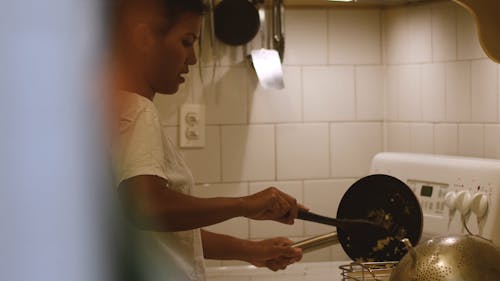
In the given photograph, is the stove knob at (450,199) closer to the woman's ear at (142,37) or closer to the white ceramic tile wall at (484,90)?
the white ceramic tile wall at (484,90)

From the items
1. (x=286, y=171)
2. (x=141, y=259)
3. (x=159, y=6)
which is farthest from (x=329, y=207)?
(x=141, y=259)

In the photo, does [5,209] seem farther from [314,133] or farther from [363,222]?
[314,133]

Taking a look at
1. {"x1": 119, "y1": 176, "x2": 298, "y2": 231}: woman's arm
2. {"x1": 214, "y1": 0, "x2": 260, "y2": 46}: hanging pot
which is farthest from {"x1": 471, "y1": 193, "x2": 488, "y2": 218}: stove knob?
{"x1": 214, "y1": 0, "x2": 260, "y2": 46}: hanging pot

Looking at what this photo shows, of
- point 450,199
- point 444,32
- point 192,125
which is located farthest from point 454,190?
point 192,125

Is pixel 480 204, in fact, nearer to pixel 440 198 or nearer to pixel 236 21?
pixel 440 198

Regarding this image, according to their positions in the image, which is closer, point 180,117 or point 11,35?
point 11,35

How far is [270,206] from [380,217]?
20 cm

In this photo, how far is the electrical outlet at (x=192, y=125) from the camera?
133 centimetres

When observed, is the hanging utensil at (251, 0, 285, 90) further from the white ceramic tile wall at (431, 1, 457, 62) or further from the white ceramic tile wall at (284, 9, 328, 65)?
the white ceramic tile wall at (431, 1, 457, 62)

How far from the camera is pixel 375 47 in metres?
1.43

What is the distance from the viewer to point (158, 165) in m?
0.74

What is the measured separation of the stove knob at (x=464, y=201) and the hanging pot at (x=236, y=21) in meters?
0.53

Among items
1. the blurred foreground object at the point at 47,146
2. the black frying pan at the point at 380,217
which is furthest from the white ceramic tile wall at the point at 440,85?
the blurred foreground object at the point at 47,146

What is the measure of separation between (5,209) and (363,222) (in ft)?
2.81
